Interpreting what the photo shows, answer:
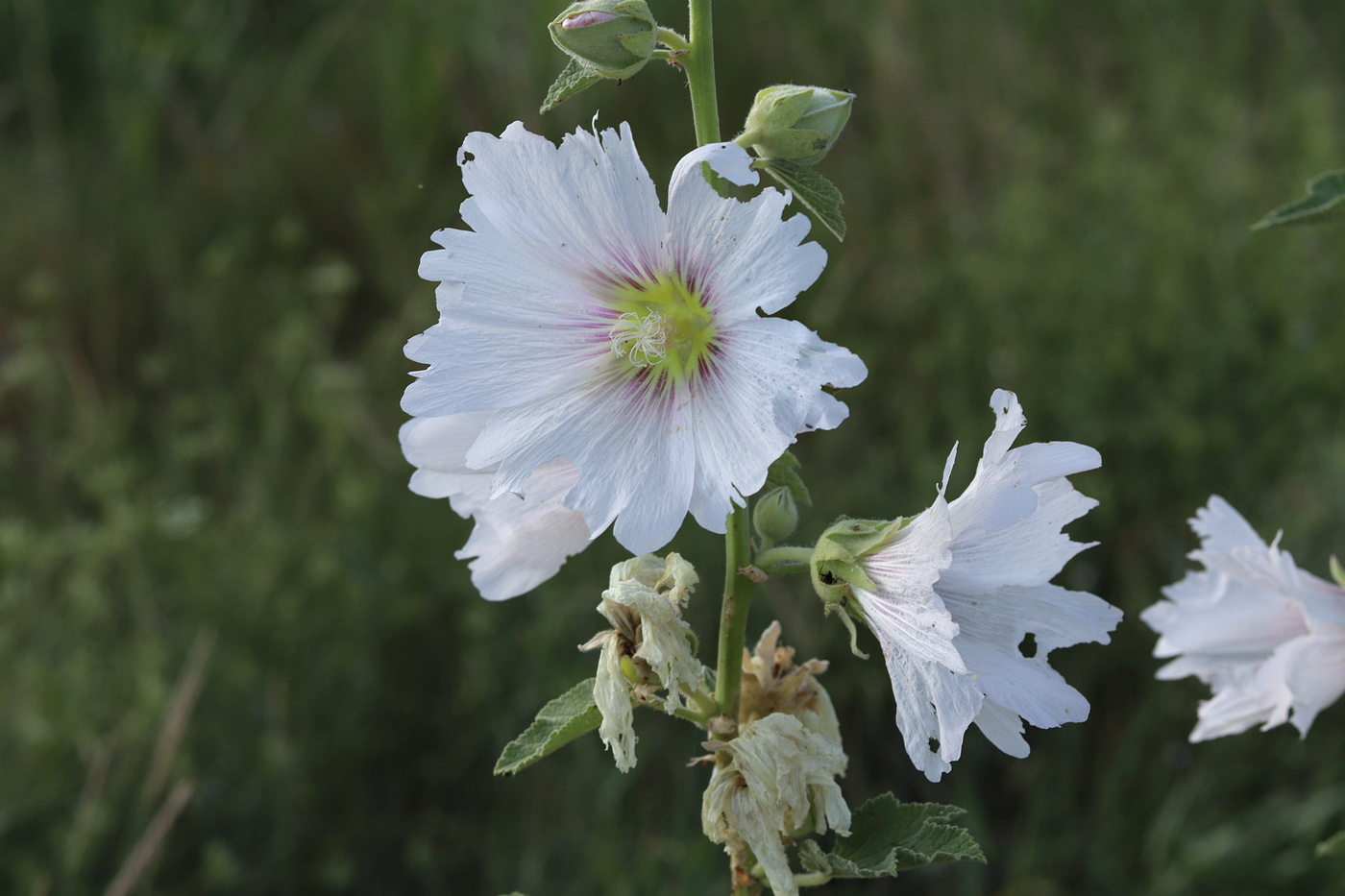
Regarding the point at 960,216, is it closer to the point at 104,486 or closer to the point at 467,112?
the point at 467,112

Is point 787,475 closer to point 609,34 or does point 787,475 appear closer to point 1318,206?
point 609,34

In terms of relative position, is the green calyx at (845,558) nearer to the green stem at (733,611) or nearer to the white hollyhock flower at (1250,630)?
the green stem at (733,611)

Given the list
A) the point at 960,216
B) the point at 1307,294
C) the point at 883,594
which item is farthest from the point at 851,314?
the point at 883,594

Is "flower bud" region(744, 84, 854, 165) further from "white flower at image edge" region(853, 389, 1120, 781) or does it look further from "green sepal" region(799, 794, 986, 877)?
"green sepal" region(799, 794, 986, 877)

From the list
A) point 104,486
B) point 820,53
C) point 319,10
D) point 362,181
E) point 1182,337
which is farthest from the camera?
point 319,10

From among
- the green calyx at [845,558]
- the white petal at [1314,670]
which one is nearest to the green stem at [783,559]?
the green calyx at [845,558]

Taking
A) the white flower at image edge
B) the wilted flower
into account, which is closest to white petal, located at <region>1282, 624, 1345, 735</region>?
the white flower at image edge
